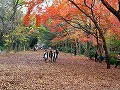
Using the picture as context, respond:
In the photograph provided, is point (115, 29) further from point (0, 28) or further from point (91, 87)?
point (0, 28)

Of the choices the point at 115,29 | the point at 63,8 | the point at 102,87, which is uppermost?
the point at 63,8

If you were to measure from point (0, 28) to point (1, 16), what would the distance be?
9.22 feet

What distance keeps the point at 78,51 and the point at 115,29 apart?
1230 inches

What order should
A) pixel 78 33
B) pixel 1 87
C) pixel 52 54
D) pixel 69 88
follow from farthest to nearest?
pixel 78 33 → pixel 52 54 → pixel 69 88 → pixel 1 87

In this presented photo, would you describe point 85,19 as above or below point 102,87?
above

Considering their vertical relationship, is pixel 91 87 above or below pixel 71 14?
below

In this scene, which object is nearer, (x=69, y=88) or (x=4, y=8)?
(x=69, y=88)

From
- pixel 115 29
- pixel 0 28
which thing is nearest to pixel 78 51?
pixel 0 28

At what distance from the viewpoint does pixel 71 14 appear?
30.3m

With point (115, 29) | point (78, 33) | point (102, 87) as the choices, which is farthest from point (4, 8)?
point (102, 87)

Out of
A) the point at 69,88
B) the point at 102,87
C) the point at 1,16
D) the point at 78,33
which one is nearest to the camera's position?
the point at 69,88

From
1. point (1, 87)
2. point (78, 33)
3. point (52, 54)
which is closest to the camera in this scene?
point (1, 87)

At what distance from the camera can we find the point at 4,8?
44.8 meters

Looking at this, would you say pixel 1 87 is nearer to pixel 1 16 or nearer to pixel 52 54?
pixel 52 54
